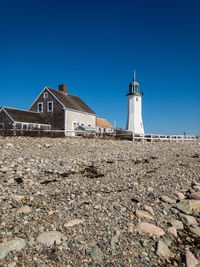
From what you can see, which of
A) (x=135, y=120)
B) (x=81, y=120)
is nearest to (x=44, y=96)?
(x=81, y=120)

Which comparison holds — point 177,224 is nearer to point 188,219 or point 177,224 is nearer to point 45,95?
point 188,219

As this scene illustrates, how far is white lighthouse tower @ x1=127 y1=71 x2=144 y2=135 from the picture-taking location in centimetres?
4388

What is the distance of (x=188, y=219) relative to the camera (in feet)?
19.1

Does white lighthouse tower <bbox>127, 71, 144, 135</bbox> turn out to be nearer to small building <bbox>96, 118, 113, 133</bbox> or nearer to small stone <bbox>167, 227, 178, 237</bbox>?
small building <bbox>96, 118, 113, 133</bbox>

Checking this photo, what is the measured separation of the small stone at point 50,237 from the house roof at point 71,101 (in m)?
29.3

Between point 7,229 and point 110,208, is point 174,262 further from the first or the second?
point 7,229

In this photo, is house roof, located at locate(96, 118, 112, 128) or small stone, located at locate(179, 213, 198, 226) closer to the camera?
small stone, located at locate(179, 213, 198, 226)

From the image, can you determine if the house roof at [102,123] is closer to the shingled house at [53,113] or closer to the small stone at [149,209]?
the shingled house at [53,113]

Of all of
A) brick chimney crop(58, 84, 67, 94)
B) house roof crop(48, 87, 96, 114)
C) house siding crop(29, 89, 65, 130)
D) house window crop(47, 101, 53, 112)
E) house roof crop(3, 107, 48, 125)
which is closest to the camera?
house roof crop(3, 107, 48, 125)

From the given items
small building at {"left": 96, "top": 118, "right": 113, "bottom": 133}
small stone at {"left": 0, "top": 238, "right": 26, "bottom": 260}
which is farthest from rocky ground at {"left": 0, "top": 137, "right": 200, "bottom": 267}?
small building at {"left": 96, "top": 118, "right": 113, "bottom": 133}

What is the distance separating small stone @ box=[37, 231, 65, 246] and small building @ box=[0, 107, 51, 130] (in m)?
24.1

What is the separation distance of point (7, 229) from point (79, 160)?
6.97m

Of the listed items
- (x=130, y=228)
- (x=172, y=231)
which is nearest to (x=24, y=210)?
(x=130, y=228)

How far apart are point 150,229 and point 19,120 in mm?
26415
